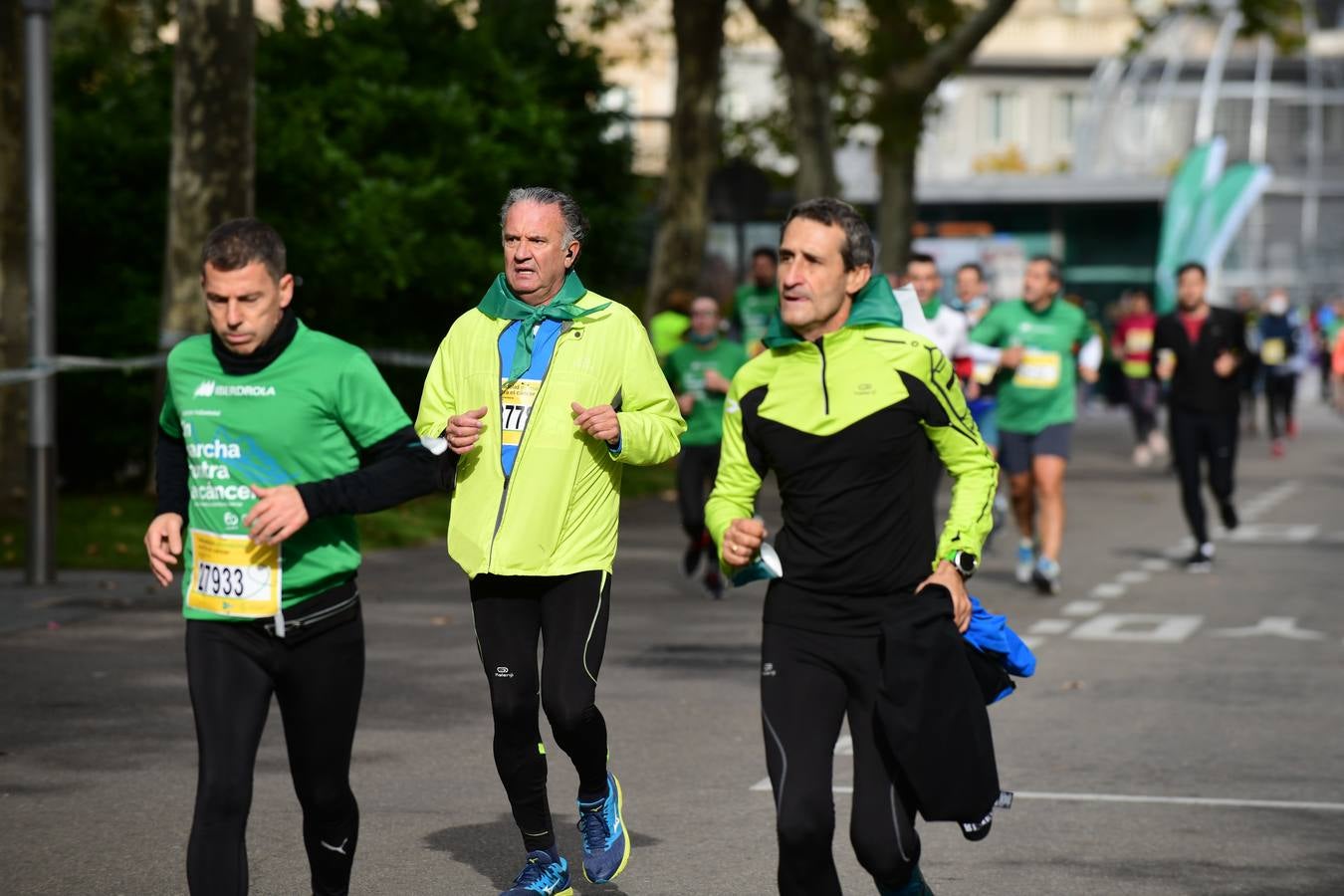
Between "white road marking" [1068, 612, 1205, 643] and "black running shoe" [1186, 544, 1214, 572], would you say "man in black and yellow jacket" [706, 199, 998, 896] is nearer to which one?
"white road marking" [1068, 612, 1205, 643]

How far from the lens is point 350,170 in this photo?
19969 millimetres

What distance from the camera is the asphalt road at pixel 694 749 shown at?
6805 millimetres

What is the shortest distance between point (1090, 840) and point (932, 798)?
7.63ft

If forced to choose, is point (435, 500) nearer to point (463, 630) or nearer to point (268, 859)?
point (463, 630)

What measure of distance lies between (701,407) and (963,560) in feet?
28.7

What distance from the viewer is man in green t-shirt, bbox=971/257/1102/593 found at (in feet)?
47.3

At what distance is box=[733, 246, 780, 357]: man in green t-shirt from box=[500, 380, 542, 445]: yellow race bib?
11026mm

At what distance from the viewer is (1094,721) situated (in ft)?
31.2

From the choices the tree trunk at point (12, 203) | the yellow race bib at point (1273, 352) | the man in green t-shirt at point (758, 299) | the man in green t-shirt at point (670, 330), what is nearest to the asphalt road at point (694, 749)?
the man in green t-shirt at point (670, 330)

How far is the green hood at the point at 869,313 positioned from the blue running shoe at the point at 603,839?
158 centimetres

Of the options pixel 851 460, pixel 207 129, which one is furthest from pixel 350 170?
pixel 851 460

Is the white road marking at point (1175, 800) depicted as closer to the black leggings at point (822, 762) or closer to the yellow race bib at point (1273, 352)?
the black leggings at point (822, 762)

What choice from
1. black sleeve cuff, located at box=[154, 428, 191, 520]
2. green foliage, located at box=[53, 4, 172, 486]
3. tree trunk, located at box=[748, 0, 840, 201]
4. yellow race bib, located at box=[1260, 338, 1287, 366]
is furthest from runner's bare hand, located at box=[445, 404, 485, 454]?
yellow race bib, located at box=[1260, 338, 1287, 366]

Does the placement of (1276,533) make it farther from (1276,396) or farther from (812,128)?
(1276,396)
